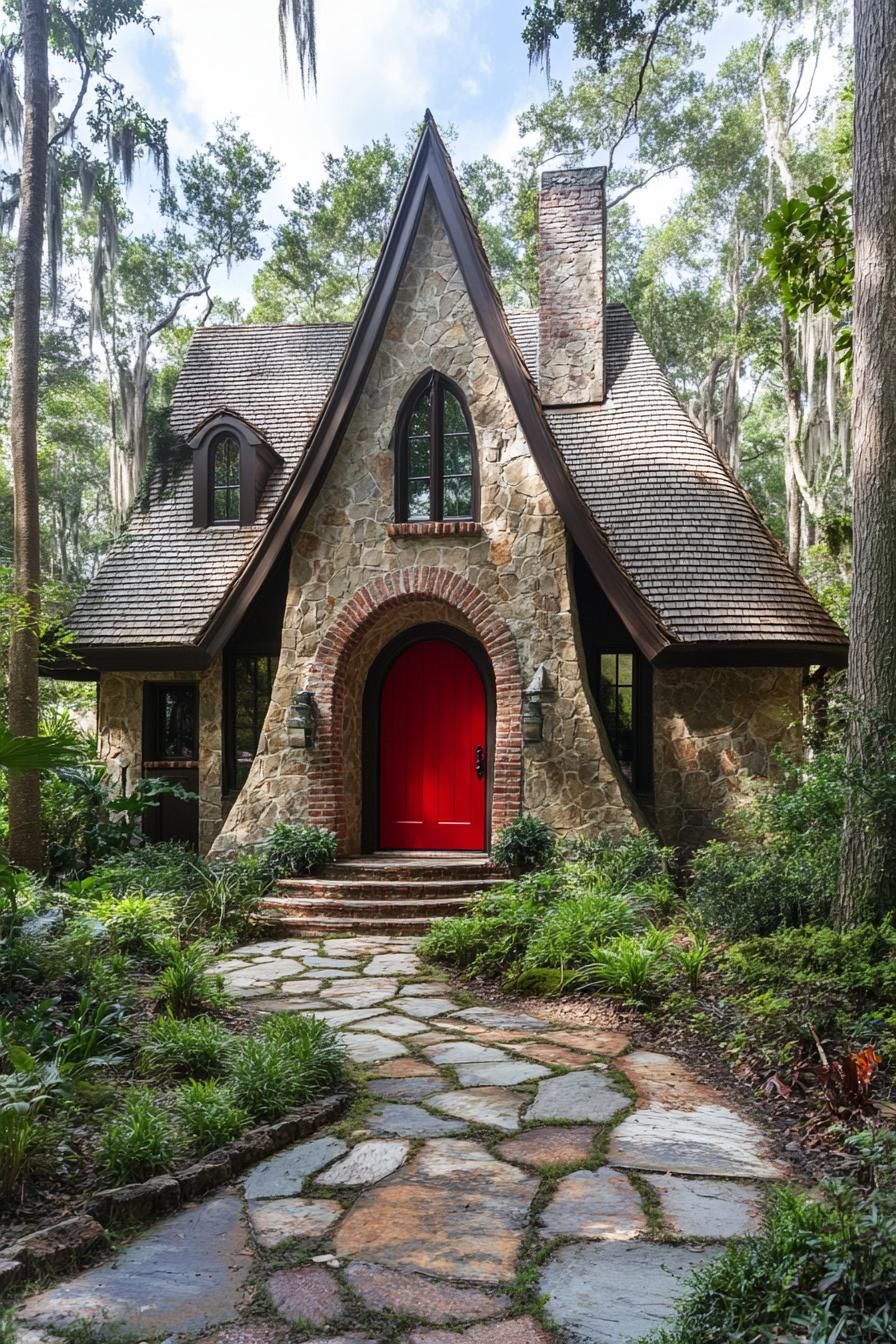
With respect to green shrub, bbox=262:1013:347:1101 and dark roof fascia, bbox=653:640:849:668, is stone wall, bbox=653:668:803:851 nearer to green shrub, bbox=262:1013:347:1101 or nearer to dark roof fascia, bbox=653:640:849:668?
dark roof fascia, bbox=653:640:849:668

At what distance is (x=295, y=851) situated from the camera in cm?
971

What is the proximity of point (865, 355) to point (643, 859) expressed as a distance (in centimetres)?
463

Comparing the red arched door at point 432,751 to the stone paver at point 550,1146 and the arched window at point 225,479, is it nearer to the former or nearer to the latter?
the arched window at point 225,479

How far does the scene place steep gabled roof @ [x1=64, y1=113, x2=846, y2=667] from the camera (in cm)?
1005

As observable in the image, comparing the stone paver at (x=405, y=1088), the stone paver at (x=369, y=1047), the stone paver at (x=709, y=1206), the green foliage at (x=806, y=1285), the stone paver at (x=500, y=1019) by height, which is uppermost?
the green foliage at (x=806, y=1285)

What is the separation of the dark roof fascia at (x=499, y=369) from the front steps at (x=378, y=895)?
2956 millimetres

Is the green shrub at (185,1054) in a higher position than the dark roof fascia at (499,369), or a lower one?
lower

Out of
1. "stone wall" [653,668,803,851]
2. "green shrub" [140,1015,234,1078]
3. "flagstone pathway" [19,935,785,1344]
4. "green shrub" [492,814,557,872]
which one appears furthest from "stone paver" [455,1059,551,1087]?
"stone wall" [653,668,803,851]

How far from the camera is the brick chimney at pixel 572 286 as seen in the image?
12.9 metres

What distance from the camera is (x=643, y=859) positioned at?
8711mm

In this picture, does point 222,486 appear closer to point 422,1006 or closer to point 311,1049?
point 422,1006

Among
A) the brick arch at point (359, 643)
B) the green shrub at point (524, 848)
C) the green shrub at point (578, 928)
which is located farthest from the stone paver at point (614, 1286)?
the brick arch at point (359, 643)

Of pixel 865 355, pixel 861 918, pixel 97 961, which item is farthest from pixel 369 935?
pixel 865 355

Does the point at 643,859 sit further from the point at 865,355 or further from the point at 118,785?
the point at 118,785
